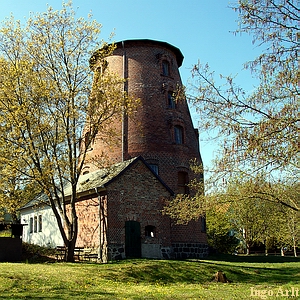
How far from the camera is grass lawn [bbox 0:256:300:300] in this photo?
11741mm

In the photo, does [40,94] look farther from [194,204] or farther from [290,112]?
[290,112]

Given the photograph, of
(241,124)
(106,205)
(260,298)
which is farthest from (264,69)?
(106,205)

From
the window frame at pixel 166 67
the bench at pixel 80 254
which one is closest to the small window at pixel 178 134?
the window frame at pixel 166 67

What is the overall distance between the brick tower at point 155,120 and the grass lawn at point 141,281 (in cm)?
858

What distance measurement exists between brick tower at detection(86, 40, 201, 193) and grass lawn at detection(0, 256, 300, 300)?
858 centimetres

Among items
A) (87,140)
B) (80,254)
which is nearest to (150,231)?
(80,254)

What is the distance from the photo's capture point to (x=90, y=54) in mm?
21656

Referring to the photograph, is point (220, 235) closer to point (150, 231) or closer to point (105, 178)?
point (150, 231)

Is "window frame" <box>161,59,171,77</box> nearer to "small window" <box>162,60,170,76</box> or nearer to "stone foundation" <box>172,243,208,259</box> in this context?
"small window" <box>162,60,170,76</box>

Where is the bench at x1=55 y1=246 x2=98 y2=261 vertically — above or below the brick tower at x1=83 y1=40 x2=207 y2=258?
below

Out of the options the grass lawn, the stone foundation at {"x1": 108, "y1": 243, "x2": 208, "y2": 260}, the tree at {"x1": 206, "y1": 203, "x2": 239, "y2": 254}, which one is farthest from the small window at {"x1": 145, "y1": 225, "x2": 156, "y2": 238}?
the tree at {"x1": 206, "y1": 203, "x2": 239, "y2": 254}

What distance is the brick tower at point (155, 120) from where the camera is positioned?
2731cm

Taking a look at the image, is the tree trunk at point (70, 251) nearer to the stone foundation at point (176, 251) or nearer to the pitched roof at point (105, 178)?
the stone foundation at point (176, 251)

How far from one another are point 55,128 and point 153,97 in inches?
361
